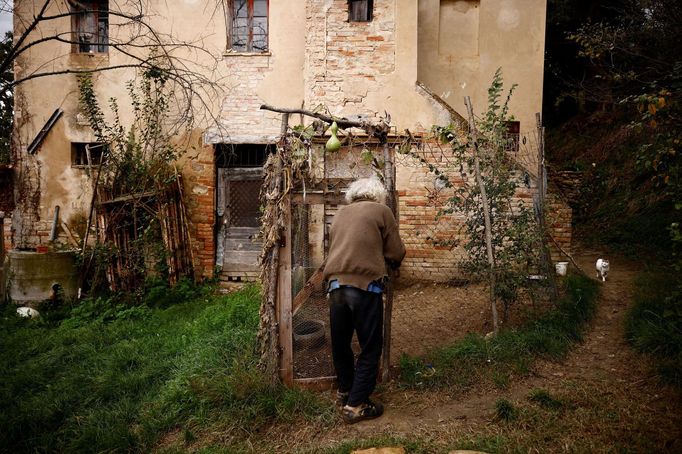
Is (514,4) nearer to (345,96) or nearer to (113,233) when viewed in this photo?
(345,96)

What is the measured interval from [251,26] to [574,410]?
7815 millimetres

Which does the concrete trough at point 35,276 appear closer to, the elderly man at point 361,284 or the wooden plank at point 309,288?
the wooden plank at point 309,288

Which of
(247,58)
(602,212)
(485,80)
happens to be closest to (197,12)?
(247,58)

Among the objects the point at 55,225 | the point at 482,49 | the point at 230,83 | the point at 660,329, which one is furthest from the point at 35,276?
the point at 482,49

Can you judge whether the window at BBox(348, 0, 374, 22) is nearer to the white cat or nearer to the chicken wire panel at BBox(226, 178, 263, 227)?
the chicken wire panel at BBox(226, 178, 263, 227)

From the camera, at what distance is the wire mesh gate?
4133mm

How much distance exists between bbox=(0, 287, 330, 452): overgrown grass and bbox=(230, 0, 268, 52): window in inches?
183

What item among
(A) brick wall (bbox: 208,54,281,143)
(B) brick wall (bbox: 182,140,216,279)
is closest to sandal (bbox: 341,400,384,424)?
(B) brick wall (bbox: 182,140,216,279)

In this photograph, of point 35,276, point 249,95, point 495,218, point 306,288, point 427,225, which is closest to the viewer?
point 306,288

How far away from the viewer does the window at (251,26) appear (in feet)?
27.4

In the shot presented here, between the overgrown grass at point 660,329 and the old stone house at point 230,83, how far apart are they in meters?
3.09

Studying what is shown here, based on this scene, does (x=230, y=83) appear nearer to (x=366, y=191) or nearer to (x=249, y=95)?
(x=249, y=95)

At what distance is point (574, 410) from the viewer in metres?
3.71

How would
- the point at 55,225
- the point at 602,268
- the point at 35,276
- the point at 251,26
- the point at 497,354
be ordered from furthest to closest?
1. the point at 55,225
2. the point at 251,26
3. the point at 35,276
4. the point at 602,268
5. the point at 497,354
